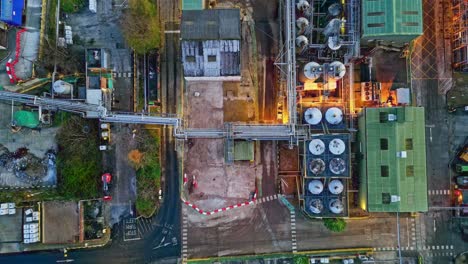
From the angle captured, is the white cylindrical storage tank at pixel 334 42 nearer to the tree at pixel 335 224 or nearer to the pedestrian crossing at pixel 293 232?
the tree at pixel 335 224

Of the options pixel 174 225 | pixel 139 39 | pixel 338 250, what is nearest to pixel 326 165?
pixel 338 250

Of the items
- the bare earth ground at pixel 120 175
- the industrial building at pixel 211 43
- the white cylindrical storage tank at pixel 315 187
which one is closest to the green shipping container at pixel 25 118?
the bare earth ground at pixel 120 175

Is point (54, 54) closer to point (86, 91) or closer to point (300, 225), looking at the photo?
point (86, 91)

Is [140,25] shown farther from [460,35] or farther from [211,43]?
[460,35]

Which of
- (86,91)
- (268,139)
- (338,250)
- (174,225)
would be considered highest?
(86,91)

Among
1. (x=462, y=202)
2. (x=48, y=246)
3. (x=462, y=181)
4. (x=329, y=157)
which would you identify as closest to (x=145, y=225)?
(x=48, y=246)

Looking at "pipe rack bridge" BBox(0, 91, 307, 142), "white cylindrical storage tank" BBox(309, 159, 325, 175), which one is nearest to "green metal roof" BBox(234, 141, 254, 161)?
"pipe rack bridge" BBox(0, 91, 307, 142)
